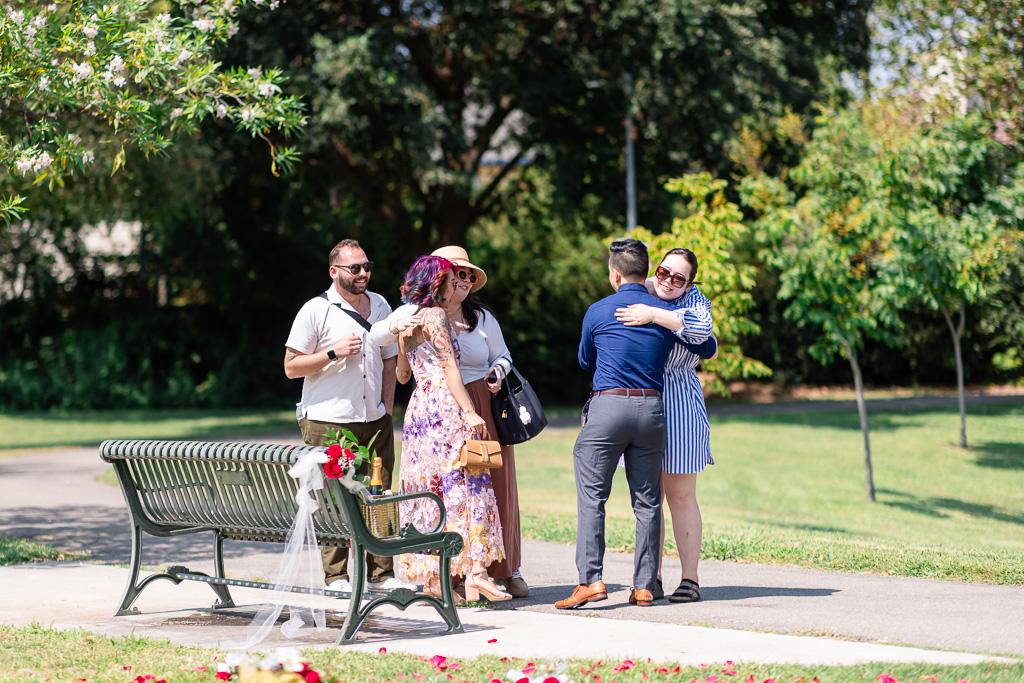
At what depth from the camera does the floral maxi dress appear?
583 cm

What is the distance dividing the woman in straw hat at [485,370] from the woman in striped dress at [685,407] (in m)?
0.89

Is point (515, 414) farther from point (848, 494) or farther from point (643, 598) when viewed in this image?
point (848, 494)

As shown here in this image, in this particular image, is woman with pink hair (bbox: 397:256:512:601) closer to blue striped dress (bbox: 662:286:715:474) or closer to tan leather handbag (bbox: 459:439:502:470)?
tan leather handbag (bbox: 459:439:502:470)

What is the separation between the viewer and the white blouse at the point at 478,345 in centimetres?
592

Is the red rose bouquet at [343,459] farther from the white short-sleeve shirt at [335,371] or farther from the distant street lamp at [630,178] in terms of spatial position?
the distant street lamp at [630,178]

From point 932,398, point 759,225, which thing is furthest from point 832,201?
point 932,398

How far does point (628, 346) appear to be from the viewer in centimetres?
583

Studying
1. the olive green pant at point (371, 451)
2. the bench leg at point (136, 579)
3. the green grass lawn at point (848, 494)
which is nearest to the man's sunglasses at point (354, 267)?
the olive green pant at point (371, 451)

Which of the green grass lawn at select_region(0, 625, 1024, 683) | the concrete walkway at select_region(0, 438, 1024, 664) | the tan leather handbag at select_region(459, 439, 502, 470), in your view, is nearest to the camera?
the green grass lawn at select_region(0, 625, 1024, 683)

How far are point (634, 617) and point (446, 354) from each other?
1.69m

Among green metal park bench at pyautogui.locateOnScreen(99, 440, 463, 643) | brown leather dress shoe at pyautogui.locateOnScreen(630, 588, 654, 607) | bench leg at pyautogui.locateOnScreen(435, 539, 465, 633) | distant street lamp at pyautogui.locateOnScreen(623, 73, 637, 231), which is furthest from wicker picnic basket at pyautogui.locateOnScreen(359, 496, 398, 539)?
distant street lamp at pyautogui.locateOnScreen(623, 73, 637, 231)

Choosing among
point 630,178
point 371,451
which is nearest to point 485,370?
point 371,451

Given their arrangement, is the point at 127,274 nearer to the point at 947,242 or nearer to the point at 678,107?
the point at 678,107

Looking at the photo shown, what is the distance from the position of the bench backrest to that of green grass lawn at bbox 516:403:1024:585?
326 cm
